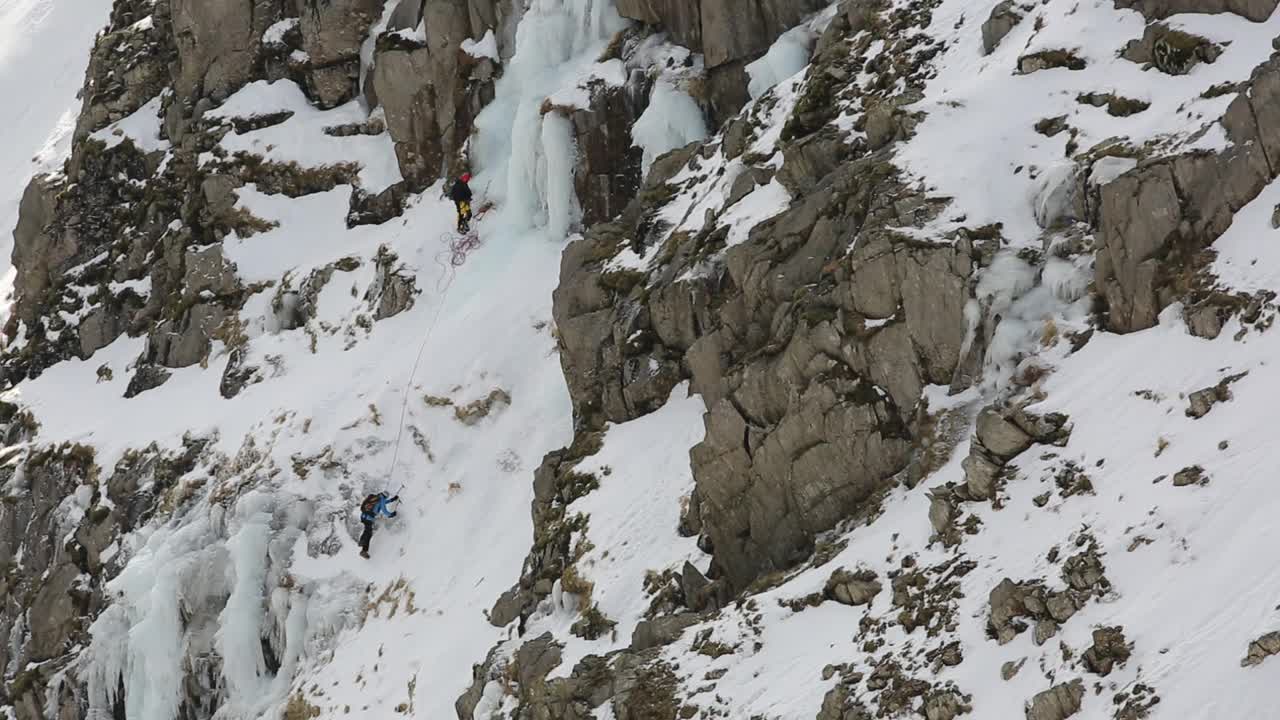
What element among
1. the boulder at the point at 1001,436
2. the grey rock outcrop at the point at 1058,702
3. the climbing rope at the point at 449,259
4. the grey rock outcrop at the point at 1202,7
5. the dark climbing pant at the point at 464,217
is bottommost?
the climbing rope at the point at 449,259

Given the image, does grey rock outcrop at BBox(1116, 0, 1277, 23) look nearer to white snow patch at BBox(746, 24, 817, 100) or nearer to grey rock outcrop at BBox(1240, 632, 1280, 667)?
white snow patch at BBox(746, 24, 817, 100)

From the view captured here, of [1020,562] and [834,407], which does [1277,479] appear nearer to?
[1020,562]

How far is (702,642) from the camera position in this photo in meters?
14.0

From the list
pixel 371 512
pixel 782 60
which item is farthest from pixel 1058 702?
pixel 782 60

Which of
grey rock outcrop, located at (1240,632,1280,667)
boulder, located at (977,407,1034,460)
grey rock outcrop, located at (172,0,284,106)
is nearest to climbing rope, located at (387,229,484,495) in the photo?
grey rock outcrop, located at (172,0,284,106)

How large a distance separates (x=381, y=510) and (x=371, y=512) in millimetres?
432

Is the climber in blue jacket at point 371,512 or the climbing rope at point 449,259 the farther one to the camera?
the climbing rope at point 449,259

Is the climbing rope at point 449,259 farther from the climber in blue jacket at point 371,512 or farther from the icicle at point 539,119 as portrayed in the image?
the climber in blue jacket at point 371,512

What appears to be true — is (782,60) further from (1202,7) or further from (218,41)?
(218,41)

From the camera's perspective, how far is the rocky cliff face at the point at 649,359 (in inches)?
481

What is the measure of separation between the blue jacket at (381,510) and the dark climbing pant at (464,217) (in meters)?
7.04

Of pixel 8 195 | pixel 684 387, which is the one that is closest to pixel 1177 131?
pixel 684 387

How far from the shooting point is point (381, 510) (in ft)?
79.3

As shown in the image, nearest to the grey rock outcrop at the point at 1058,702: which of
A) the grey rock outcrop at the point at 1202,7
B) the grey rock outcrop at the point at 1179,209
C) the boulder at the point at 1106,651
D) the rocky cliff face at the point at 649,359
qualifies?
the rocky cliff face at the point at 649,359
